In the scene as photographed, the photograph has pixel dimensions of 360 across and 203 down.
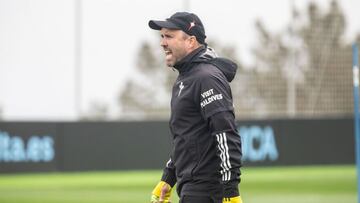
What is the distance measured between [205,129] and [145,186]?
41.5 ft

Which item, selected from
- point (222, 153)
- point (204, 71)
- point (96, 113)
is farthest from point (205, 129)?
point (96, 113)

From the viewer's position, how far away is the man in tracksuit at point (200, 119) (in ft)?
21.2

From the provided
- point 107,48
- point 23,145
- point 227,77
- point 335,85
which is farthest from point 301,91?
point 227,77

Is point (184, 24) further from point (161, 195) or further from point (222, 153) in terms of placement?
point (161, 195)

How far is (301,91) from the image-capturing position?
25.8 metres

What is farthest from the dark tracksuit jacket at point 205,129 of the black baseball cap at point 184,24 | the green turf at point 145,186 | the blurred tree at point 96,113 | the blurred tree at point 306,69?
the blurred tree at point 306,69

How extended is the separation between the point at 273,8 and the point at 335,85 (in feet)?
8.22

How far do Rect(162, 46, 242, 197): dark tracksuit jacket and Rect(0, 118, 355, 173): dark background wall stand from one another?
16.3 m

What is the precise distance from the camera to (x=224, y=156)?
21.1ft

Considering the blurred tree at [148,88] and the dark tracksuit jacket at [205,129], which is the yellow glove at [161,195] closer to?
the dark tracksuit jacket at [205,129]

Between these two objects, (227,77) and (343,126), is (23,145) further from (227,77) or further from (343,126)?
(227,77)

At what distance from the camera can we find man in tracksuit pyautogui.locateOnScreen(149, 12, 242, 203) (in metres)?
6.47

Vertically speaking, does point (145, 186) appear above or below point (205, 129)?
below

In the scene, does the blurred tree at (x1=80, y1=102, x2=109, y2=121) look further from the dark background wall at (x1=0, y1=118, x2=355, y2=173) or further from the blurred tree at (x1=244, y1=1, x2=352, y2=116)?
the blurred tree at (x1=244, y1=1, x2=352, y2=116)
